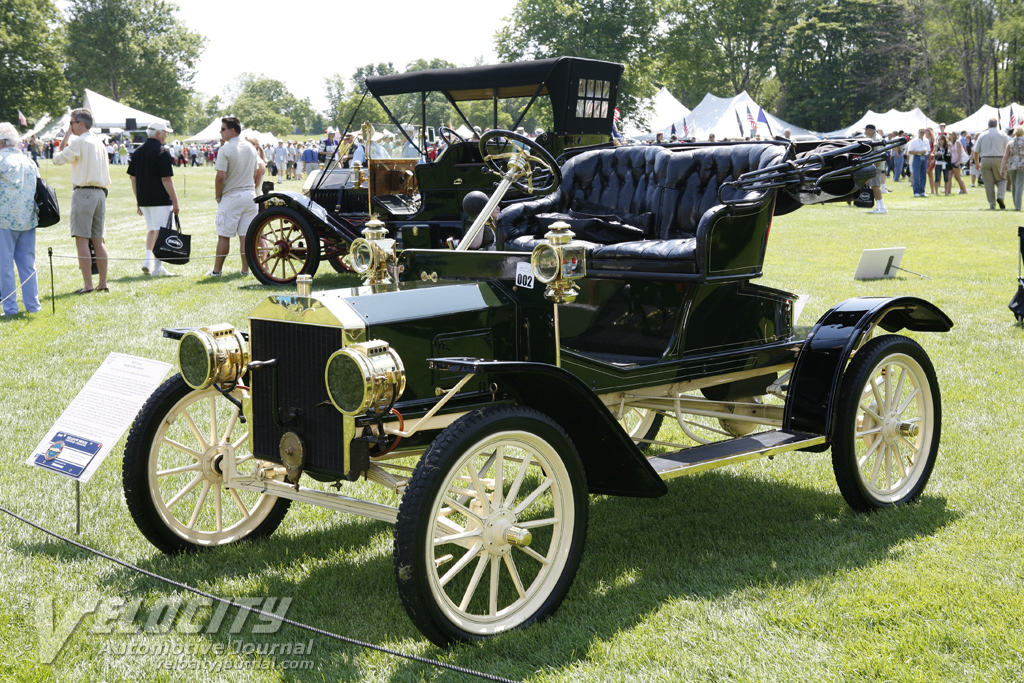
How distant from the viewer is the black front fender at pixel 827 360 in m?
3.79

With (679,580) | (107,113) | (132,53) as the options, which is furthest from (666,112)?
(132,53)

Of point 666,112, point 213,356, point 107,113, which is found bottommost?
point 213,356

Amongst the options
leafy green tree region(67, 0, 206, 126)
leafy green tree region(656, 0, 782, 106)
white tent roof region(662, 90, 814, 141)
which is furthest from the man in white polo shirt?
leafy green tree region(67, 0, 206, 126)

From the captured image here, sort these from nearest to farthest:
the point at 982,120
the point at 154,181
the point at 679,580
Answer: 1. the point at 679,580
2. the point at 154,181
3. the point at 982,120

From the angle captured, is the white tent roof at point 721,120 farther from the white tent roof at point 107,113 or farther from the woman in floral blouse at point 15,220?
the woman in floral blouse at point 15,220

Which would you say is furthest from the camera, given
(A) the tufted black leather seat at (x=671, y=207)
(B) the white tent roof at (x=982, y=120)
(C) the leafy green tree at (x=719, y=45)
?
(C) the leafy green tree at (x=719, y=45)

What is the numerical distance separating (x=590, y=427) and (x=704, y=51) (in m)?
60.1

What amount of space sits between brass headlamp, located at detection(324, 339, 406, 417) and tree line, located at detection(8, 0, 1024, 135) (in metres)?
34.8

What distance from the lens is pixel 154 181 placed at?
10945 mm

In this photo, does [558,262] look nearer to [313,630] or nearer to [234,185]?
[313,630]

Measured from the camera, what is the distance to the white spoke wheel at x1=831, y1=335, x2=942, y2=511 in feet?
12.4

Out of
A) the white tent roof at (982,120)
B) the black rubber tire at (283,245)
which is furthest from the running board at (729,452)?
the white tent roof at (982,120)

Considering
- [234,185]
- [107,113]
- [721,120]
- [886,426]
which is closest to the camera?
[886,426]

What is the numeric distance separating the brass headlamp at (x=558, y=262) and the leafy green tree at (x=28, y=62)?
177 feet
